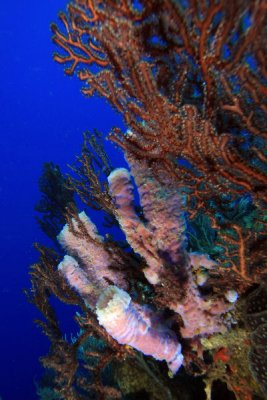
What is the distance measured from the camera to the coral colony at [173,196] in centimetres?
207

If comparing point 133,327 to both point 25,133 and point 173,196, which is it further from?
point 25,133

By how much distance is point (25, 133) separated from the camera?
90.9 metres

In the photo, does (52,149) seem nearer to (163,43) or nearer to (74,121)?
(74,121)

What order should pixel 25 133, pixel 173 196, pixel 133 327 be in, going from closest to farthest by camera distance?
pixel 133 327
pixel 173 196
pixel 25 133

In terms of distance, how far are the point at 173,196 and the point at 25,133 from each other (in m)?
95.6

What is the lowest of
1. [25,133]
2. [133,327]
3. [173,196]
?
[133,327]

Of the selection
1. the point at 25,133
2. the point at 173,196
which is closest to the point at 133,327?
the point at 173,196

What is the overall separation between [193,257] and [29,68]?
390ft

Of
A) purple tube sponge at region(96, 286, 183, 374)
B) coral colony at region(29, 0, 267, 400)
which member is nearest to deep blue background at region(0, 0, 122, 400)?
coral colony at region(29, 0, 267, 400)

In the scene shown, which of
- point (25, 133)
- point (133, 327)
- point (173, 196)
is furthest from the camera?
point (25, 133)

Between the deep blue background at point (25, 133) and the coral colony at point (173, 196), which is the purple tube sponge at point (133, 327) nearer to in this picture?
the coral colony at point (173, 196)

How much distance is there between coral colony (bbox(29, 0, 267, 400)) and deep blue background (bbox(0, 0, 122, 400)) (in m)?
35.8

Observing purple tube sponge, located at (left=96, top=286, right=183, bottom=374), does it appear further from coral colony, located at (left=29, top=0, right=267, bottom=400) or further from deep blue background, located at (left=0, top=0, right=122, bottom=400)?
deep blue background, located at (left=0, top=0, right=122, bottom=400)

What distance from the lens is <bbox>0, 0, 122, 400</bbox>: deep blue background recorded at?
40.6 meters
